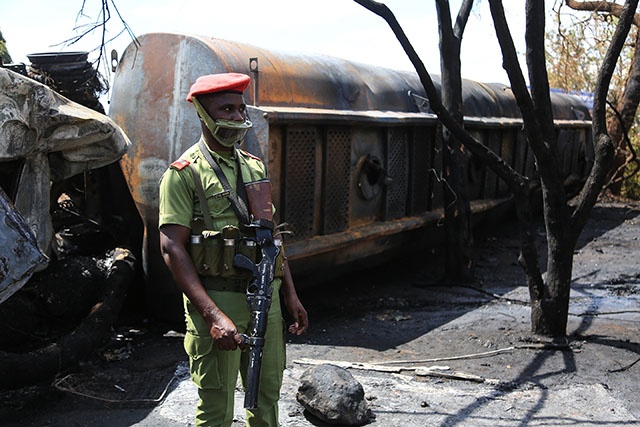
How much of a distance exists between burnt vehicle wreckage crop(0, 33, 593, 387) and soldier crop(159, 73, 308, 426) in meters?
1.77

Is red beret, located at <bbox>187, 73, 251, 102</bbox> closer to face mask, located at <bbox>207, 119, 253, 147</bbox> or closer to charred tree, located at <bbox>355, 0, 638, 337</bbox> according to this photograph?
face mask, located at <bbox>207, 119, 253, 147</bbox>

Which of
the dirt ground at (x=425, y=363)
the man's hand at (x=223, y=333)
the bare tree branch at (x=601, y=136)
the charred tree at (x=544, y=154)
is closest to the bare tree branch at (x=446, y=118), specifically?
the charred tree at (x=544, y=154)

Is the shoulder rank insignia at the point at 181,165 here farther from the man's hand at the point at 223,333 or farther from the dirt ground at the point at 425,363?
the dirt ground at the point at 425,363

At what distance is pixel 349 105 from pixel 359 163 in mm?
559

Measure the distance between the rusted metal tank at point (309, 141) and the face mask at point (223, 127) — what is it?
2.50 m

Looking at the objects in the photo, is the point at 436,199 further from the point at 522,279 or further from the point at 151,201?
the point at 151,201

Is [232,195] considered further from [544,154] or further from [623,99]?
[623,99]

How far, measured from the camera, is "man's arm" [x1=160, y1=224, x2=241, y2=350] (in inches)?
109

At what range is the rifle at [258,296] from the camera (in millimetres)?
2832

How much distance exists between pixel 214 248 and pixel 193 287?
7.2 inches

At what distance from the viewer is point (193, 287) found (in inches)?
112

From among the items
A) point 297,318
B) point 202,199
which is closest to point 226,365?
point 297,318

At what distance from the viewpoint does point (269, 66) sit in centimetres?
608

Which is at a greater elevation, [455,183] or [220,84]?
[220,84]
